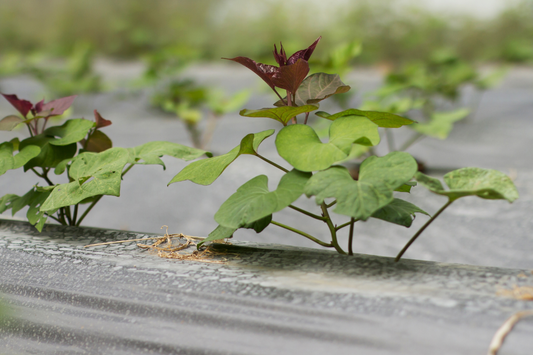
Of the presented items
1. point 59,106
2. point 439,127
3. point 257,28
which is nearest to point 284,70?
point 59,106

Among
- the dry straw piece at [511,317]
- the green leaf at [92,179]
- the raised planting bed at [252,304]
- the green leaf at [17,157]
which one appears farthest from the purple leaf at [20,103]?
the dry straw piece at [511,317]

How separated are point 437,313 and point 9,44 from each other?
6.60 metres

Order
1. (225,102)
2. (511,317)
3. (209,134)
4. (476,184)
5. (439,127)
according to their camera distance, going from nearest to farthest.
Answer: (511,317), (476,184), (439,127), (225,102), (209,134)

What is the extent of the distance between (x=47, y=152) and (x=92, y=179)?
0.20 metres

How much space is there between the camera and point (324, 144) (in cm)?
60

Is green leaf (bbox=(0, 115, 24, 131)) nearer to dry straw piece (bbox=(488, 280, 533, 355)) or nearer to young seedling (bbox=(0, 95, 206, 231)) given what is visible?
young seedling (bbox=(0, 95, 206, 231))

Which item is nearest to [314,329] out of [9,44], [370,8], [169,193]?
[169,193]

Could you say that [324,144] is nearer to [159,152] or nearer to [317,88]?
[317,88]

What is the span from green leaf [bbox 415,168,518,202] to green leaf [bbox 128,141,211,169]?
0.42 m

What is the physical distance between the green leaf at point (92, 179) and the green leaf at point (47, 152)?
103 millimetres

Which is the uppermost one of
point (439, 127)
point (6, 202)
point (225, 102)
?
point (225, 102)

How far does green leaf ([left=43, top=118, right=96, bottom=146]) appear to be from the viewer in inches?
31.3

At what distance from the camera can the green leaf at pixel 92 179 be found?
678 millimetres

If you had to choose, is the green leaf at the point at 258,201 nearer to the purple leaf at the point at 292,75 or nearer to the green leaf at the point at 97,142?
the purple leaf at the point at 292,75
